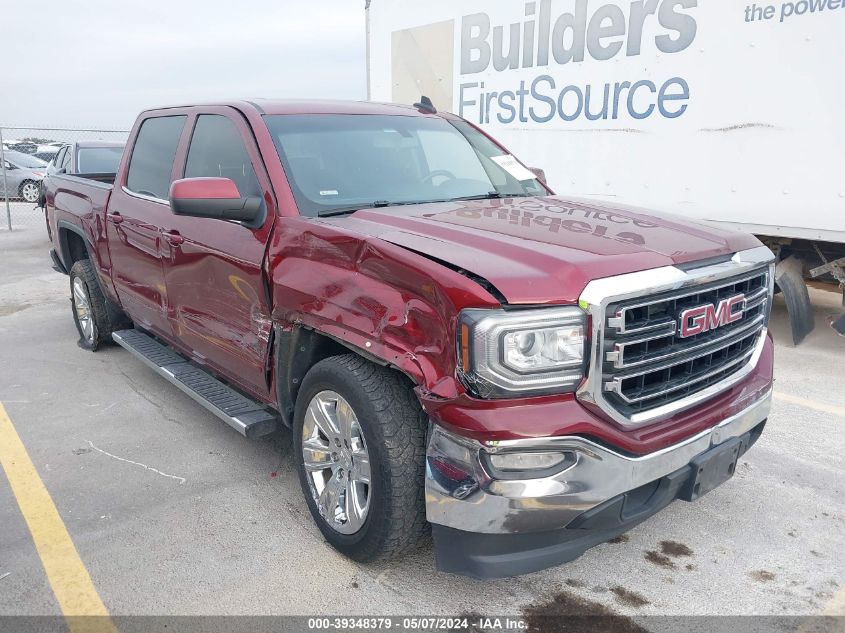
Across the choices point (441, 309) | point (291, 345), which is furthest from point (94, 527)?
point (441, 309)

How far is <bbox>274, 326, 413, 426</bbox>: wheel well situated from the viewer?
10.2ft

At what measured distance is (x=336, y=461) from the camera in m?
3.03

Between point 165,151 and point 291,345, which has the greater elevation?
point 165,151

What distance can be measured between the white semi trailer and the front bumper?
3.99m

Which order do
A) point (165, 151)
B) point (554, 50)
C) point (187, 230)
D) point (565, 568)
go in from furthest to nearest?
point (554, 50) < point (165, 151) < point (187, 230) < point (565, 568)

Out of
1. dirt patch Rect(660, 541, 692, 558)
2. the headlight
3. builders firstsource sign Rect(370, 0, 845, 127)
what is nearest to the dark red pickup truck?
the headlight

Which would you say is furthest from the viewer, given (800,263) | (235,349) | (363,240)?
(800,263)

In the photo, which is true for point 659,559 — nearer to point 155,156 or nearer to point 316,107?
point 316,107

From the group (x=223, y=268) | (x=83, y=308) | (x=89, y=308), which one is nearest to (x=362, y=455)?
(x=223, y=268)

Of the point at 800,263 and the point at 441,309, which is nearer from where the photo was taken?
the point at 441,309

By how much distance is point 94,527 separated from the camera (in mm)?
3354

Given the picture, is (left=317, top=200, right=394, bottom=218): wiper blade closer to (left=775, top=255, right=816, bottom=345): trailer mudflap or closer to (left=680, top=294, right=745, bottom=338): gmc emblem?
(left=680, top=294, right=745, bottom=338): gmc emblem

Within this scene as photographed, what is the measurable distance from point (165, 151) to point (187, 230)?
907mm

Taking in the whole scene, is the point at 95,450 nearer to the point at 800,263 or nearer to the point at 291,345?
the point at 291,345
